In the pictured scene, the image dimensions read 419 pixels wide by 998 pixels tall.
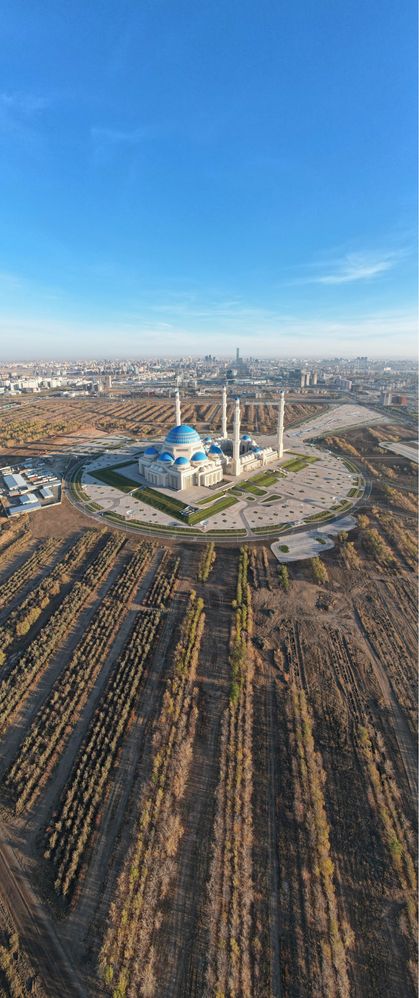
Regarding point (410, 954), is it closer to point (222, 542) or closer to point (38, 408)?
point (222, 542)

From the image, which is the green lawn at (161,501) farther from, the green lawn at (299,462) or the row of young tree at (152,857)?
the row of young tree at (152,857)

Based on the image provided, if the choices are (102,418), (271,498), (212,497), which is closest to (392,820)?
(271,498)

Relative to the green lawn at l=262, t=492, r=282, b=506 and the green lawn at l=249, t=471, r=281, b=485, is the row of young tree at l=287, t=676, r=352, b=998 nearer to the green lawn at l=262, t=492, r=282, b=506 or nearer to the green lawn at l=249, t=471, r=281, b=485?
the green lawn at l=262, t=492, r=282, b=506

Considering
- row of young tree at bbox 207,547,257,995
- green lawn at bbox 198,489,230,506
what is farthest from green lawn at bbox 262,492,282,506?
row of young tree at bbox 207,547,257,995

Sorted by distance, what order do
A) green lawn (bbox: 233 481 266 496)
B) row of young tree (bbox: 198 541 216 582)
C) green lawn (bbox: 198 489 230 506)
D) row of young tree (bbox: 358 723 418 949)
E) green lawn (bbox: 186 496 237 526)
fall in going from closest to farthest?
1. row of young tree (bbox: 358 723 418 949)
2. row of young tree (bbox: 198 541 216 582)
3. green lawn (bbox: 186 496 237 526)
4. green lawn (bbox: 198 489 230 506)
5. green lawn (bbox: 233 481 266 496)

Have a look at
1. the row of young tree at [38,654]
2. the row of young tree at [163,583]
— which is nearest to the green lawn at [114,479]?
the row of young tree at [163,583]

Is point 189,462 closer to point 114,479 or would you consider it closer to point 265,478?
point 265,478
